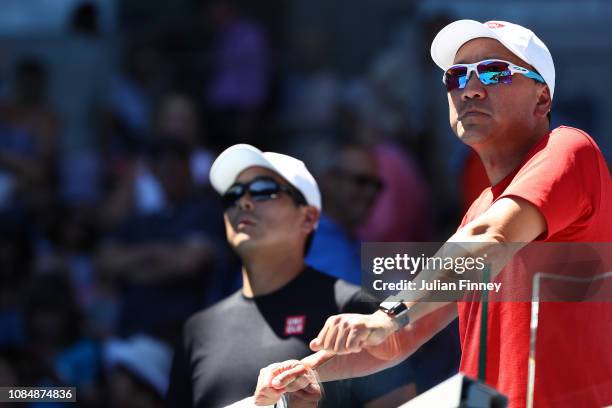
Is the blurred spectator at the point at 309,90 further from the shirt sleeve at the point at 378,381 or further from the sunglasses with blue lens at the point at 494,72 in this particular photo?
the sunglasses with blue lens at the point at 494,72

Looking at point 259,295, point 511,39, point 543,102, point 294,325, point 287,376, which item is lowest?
point 287,376

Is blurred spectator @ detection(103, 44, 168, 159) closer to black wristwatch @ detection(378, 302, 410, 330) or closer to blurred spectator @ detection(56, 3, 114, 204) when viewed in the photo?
blurred spectator @ detection(56, 3, 114, 204)

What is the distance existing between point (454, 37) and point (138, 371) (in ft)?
10.6

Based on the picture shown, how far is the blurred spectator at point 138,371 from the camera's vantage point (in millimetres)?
6152

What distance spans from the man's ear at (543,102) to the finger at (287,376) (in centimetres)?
100

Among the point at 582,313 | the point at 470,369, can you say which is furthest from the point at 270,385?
the point at 582,313

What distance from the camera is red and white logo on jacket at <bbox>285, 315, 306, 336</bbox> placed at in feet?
14.6

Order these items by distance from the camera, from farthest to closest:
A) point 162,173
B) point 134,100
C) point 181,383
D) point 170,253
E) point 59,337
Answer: point 134,100
point 59,337
point 162,173
point 170,253
point 181,383

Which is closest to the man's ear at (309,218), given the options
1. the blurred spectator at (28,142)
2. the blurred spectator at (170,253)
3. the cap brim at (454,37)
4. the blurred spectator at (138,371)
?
the cap brim at (454,37)

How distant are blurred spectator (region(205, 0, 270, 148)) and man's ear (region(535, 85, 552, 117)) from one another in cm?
635

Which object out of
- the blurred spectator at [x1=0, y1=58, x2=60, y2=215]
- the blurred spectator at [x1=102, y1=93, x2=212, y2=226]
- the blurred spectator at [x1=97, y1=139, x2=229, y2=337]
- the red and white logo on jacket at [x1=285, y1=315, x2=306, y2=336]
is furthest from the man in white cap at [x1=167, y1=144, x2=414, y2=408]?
the blurred spectator at [x1=0, y1=58, x2=60, y2=215]

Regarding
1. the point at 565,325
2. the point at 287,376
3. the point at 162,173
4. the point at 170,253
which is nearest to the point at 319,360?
the point at 287,376

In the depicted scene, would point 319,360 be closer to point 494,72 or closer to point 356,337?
point 356,337

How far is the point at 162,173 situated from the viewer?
291 inches
